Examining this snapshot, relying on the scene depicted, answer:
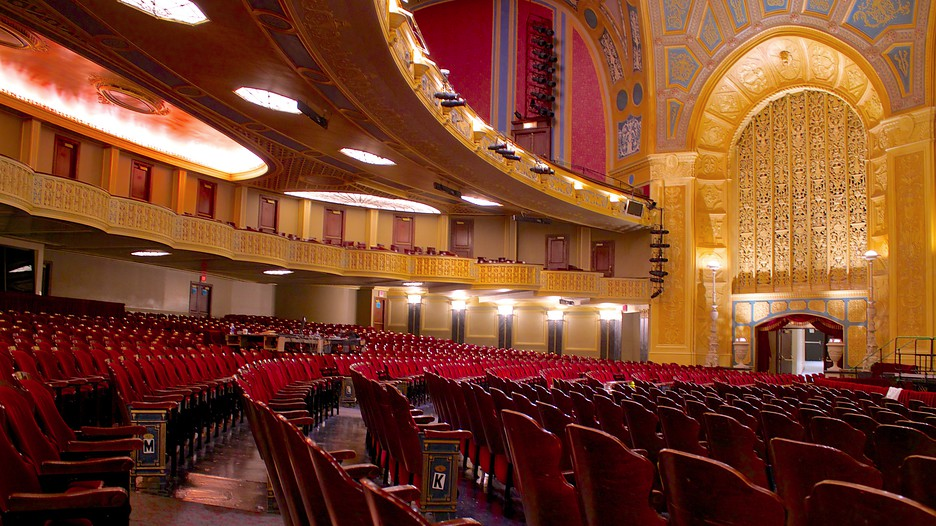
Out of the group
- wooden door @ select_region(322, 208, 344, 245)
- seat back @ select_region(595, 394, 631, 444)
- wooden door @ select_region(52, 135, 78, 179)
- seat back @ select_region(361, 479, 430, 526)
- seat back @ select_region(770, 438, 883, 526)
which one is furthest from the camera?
wooden door @ select_region(322, 208, 344, 245)

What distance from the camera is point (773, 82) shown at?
24234 mm

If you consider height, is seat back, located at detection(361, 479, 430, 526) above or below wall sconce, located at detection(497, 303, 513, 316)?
below

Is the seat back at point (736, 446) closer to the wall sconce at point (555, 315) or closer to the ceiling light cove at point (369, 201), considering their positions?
the ceiling light cove at point (369, 201)

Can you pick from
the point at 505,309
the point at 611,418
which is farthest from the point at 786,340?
the point at 611,418

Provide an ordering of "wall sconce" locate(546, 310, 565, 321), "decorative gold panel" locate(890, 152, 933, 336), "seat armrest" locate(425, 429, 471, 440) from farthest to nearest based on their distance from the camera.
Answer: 1. "wall sconce" locate(546, 310, 565, 321)
2. "decorative gold panel" locate(890, 152, 933, 336)
3. "seat armrest" locate(425, 429, 471, 440)

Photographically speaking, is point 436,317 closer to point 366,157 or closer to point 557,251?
point 557,251

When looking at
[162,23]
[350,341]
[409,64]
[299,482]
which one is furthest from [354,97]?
[299,482]

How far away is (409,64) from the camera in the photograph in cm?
1314

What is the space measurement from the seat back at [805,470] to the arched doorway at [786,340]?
21.7 meters

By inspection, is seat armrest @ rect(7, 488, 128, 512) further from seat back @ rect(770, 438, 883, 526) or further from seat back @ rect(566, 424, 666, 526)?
seat back @ rect(770, 438, 883, 526)

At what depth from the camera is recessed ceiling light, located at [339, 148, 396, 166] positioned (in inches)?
690

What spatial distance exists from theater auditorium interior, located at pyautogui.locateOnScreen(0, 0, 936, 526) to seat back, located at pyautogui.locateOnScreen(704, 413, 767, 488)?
0.08ft

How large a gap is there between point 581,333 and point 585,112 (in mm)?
8896

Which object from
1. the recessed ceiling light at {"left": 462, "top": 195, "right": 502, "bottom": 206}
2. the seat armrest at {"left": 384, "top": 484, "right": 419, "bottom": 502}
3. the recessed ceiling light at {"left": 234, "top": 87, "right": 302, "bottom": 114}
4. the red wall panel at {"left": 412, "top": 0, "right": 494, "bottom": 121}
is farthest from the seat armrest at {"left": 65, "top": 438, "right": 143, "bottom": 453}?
the red wall panel at {"left": 412, "top": 0, "right": 494, "bottom": 121}
